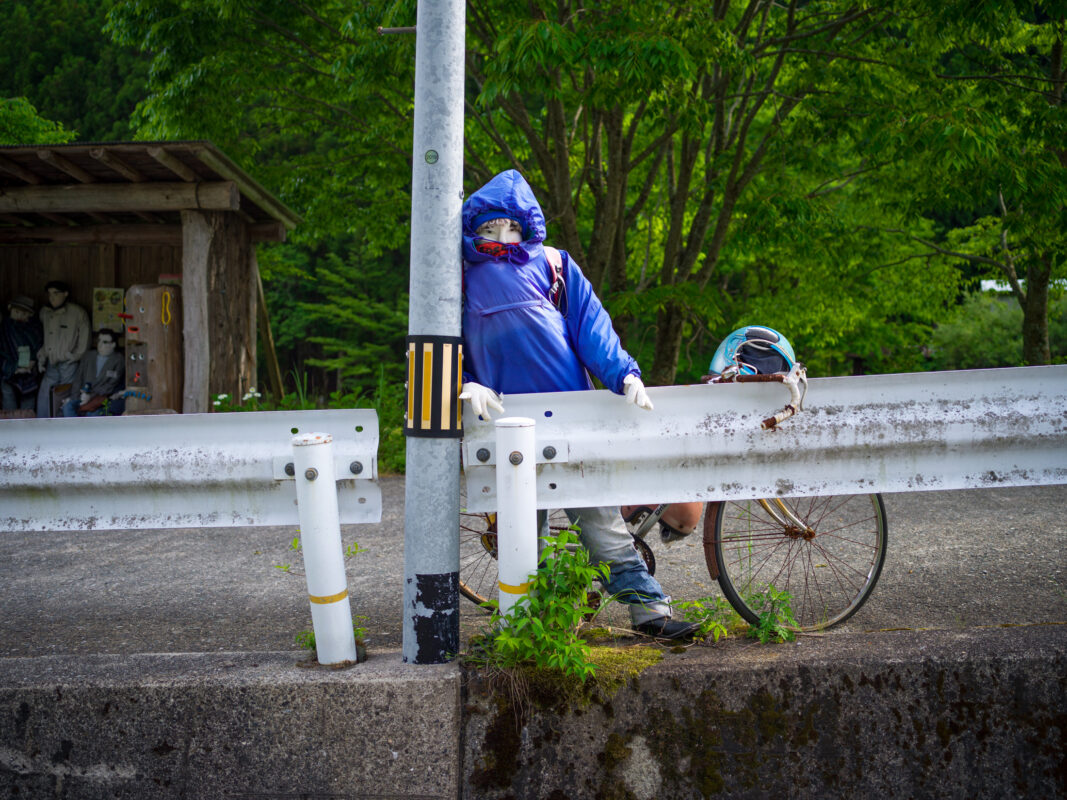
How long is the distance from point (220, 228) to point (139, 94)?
1820 cm

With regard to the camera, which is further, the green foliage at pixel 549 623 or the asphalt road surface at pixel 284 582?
the asphalt road surface at pixel 284 582

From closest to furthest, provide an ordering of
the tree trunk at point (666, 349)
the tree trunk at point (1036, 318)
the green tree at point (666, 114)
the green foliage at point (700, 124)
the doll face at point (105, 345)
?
1. the green tree at point (666, 114)
2. the green foliage at point (700, 124)
3. the doll face at point (105, 345)
4. the tree trunk at point (666, 349)
5. the tree trunk at point (1036, 318)

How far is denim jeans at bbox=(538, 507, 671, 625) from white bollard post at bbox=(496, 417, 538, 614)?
44 centimetres

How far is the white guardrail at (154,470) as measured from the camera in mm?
2637

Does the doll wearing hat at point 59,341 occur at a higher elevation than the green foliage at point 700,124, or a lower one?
lower

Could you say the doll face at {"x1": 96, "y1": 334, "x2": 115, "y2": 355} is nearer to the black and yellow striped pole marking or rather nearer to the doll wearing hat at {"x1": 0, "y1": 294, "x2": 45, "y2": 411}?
the doll wearing hat at {"x1": 0, "y1": 294, "x2": 45, "y2": 411}

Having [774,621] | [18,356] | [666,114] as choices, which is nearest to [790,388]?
[774,621]

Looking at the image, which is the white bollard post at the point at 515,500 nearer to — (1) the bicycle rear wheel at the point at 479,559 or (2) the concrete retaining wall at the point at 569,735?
(2) the concrete retaining wall at the point at 569,735

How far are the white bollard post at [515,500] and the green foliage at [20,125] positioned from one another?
13.7 m

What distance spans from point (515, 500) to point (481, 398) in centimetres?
38

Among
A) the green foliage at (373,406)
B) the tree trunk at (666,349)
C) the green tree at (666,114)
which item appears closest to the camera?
the green tree at (666,114)

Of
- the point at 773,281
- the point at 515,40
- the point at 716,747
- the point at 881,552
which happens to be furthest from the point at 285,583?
the point at 773,281

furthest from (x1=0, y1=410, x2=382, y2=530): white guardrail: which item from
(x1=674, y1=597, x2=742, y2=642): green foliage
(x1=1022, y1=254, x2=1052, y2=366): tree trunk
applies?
(x1=1022, y1=254, x2=1052, y2=366): tree trunk

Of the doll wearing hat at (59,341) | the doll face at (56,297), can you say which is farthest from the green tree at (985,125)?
the doll face at (56,297)
